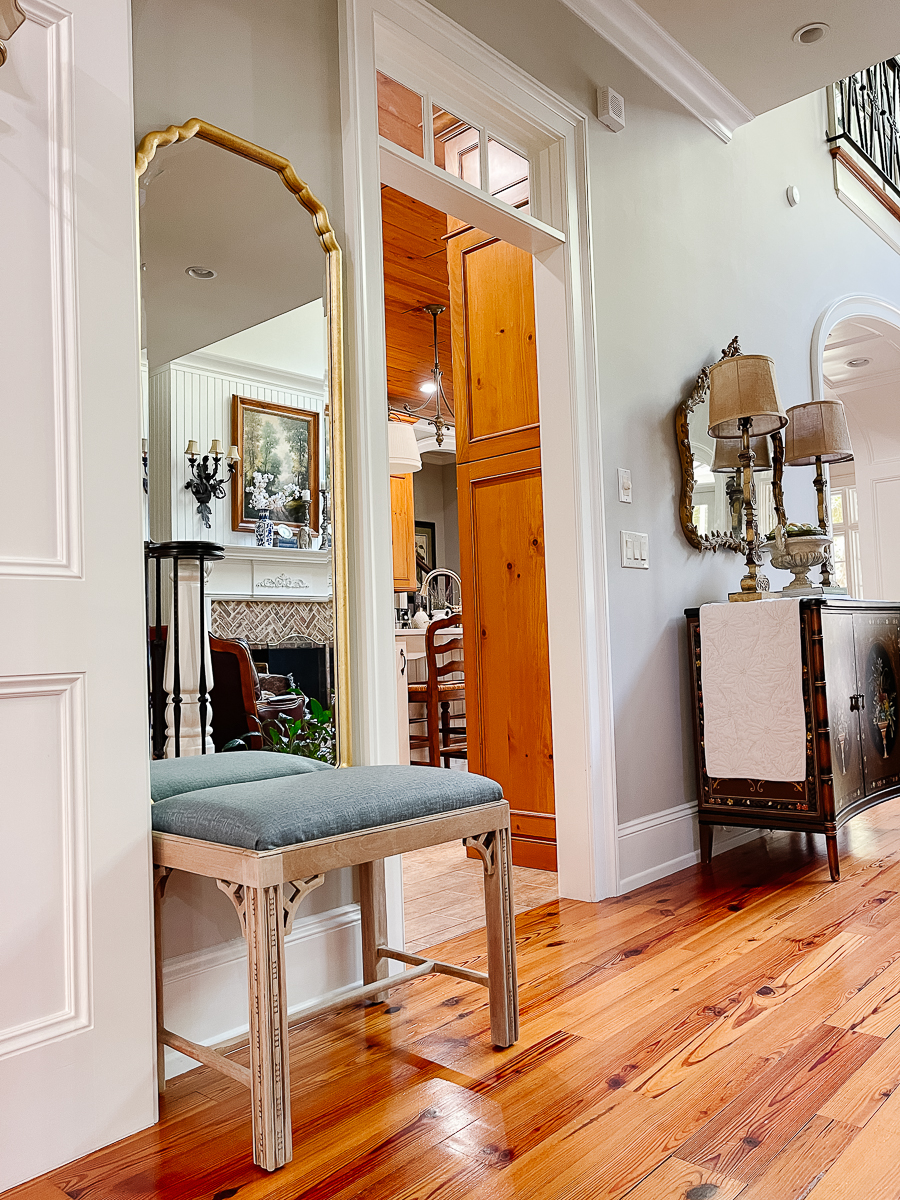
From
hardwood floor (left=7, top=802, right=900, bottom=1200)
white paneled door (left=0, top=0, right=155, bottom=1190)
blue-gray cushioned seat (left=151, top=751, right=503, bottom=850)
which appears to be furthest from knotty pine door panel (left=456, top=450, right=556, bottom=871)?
white paneled door (left=0, top=0, right=155, bottom=1190)

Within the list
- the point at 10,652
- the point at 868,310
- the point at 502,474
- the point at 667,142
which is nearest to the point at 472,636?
the point at 502,474

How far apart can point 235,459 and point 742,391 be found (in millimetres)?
1941

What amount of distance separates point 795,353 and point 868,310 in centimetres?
125

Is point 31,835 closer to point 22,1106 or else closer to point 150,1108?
point 22,1106

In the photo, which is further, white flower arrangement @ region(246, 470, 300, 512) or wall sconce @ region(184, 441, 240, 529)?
white flower arrangement @ region(246, 470, 300, 512)

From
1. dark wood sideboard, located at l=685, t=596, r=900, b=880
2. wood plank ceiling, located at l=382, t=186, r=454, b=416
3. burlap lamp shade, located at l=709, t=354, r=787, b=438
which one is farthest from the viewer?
wood plank ceiling, located at l=382, t=186, r=454, b=416

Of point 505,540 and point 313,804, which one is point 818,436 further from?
point 313,804

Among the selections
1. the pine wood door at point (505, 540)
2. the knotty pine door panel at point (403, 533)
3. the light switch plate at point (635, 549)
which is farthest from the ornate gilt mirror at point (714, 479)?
the knotty pine door panel at point (403, 533)

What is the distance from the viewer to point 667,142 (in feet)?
11.4

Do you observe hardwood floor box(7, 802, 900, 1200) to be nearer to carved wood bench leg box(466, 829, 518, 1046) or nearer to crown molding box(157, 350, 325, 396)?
carved wood bench leg box(466, 829, 518, 1046)

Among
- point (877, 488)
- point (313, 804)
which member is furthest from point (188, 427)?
point (877, 488)

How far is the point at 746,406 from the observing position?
316 centimetres

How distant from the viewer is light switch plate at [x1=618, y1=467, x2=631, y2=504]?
10.1ft

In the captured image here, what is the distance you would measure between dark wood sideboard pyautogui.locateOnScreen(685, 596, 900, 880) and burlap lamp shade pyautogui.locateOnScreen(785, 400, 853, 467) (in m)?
0.66
